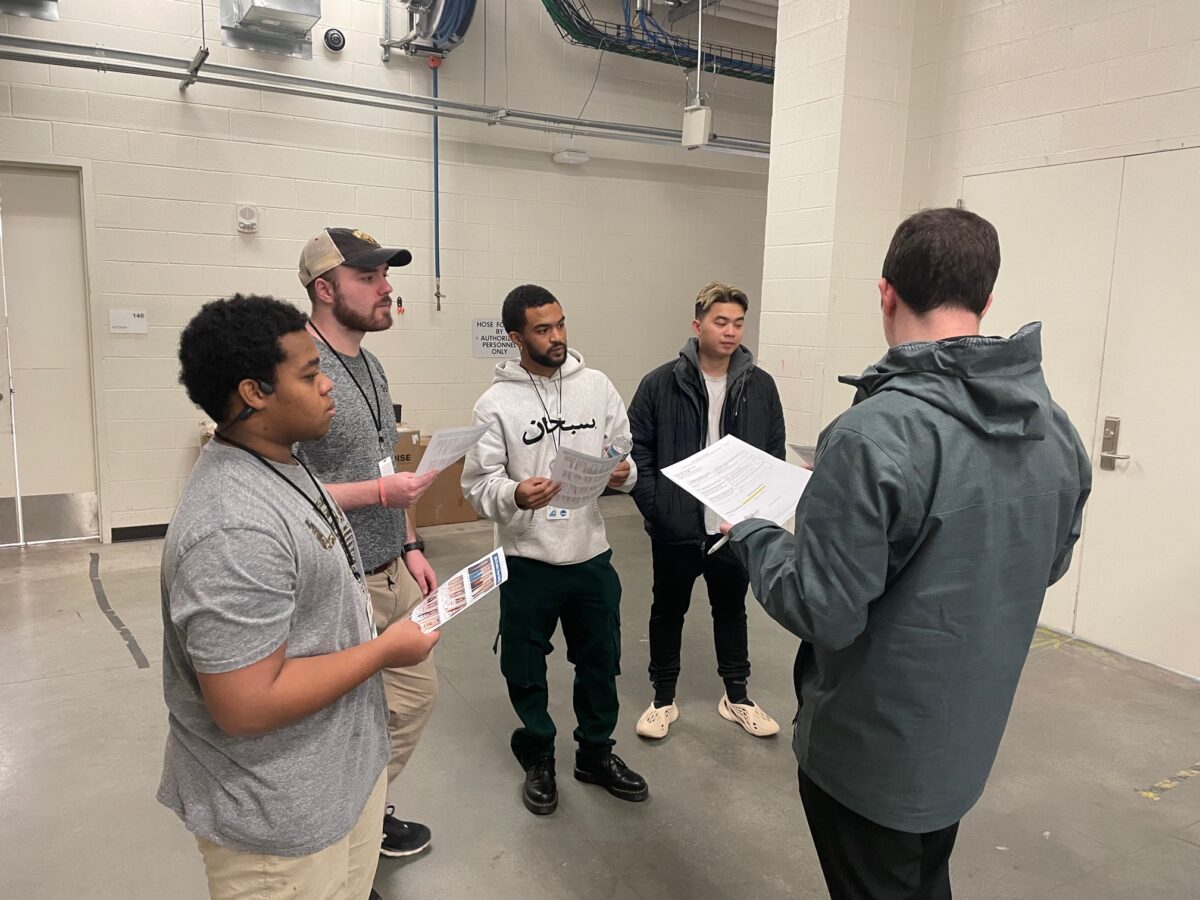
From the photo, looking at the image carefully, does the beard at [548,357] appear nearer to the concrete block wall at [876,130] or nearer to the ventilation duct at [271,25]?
the concrete block wall at [876,130]

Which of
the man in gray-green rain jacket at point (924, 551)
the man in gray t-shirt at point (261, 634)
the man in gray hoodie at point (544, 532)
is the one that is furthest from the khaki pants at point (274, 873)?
the man in gray hoodie at point (544, 532)

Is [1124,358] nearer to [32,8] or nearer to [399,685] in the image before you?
[399,685]

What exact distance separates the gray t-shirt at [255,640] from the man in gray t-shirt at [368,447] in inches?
25.8

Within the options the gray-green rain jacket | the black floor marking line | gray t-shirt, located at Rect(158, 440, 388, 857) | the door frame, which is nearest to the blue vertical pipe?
the door frame

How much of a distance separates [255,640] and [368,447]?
3.11 feet

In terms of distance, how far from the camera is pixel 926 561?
1155 mm

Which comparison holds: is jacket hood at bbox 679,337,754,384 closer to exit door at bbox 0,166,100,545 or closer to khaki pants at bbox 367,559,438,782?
khaki pants at bbox 367,559,438,782

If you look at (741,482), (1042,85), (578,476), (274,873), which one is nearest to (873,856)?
(741,482)

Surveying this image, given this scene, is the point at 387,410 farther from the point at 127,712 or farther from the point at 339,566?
the point at 127,712

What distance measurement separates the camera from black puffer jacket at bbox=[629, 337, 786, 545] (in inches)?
104

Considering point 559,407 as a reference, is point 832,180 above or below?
above

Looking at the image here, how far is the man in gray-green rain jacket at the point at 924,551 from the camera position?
44.3 inches

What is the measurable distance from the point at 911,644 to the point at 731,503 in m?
0.44

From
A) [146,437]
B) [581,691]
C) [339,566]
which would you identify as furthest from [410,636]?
[146,437]
